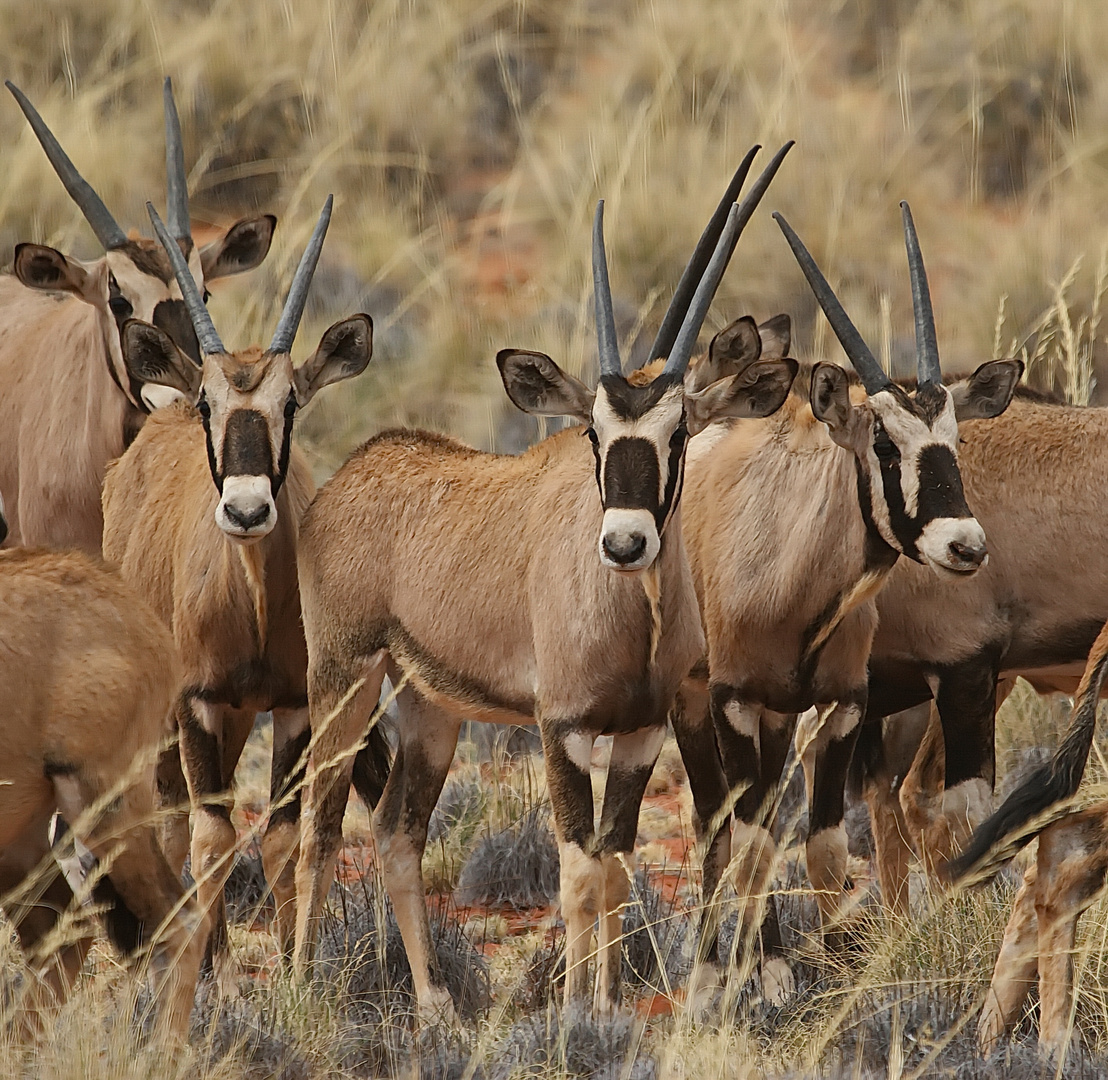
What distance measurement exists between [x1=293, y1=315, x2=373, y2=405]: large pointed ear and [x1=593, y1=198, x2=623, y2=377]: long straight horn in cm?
101

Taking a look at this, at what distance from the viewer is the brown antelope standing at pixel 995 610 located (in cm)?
712

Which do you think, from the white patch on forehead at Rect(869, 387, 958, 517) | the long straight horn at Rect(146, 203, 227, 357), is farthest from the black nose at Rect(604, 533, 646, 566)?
the long straight horn at Rect(146, 203, 227, 357)

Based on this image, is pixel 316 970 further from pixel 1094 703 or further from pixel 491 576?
pixel 1094 703

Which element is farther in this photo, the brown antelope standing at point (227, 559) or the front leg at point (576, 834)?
the brown antelope standing at point (227, 559)

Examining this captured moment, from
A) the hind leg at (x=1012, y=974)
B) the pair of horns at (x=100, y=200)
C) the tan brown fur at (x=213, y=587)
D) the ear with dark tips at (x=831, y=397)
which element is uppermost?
the pair of horns at (x=100, y=200)

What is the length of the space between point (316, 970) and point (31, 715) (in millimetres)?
1790

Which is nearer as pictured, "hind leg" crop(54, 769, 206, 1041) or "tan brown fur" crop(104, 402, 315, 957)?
"hind leg" crop(54, 769, 206, 1041)

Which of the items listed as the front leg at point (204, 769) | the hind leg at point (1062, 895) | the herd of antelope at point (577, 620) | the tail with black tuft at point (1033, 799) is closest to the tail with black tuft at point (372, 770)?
the herd of antelope at point (577, 620)

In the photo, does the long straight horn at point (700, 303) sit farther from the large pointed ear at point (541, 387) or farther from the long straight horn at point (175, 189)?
the long straight horn at point (175, 189)

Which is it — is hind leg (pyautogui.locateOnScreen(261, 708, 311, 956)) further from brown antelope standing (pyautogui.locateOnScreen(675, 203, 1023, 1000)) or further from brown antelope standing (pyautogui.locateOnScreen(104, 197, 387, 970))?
brown antelope standing (pyautogui.locateOnScreen(675, 203, 1023, 1000))

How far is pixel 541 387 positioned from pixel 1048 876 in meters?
2.46

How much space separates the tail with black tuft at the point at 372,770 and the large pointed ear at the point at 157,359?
1619mm

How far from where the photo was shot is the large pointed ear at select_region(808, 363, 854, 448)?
6.41 metres

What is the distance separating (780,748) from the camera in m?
6.79
